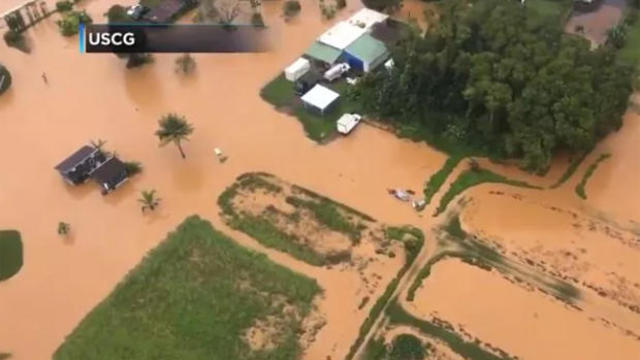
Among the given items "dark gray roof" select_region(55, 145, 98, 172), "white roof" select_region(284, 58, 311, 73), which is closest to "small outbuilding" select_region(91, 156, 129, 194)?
"dark gray roof" select_region(55, 145, 98, 172)

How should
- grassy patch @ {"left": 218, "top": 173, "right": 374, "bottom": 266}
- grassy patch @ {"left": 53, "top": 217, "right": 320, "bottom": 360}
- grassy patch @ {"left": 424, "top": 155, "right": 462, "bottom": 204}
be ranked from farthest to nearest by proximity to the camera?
grassy patch @ {"left": 424, "top": 155, "right": 462, "bottom": 204}
grassy patch @ {"left": 218, "top": 173, "right": 374, "bottom": 266}
grassy patch @ {"left": 53, "top": 217, "right": 320, "bottom": 360}

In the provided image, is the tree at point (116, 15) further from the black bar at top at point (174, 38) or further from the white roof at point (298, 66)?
the white roof at point (298, 66)

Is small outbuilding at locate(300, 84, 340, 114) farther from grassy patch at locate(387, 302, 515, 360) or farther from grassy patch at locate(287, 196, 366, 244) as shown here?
grassy patch at locate(387, 302, 515, 360)

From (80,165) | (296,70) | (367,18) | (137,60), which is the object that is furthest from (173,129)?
(367,18)

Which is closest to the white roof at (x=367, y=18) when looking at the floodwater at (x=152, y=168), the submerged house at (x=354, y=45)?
the submerged house at (x=354, y=45)

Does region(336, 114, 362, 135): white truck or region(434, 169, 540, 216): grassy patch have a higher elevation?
region(434, 169, 540, 216): grassy patch

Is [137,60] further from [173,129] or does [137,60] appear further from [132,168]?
[173,129]

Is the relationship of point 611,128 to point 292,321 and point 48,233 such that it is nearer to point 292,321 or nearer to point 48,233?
point 292,321
